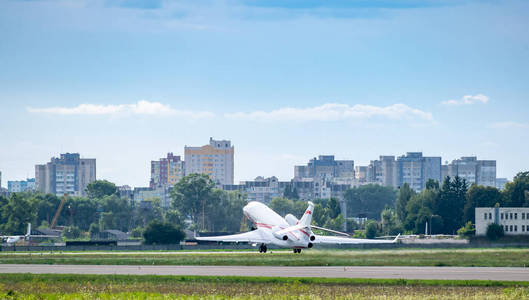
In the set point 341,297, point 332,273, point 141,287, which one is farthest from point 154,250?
point 341,297

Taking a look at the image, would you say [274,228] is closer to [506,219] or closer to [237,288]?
[237,288]

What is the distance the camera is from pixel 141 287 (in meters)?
64.5

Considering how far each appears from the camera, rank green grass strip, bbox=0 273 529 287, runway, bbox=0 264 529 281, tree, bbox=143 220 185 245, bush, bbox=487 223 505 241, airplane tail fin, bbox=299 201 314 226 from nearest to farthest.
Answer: green grass strip, bbox=0 273 529 287 < runway, bbox=0 264 529 281 < airplane tail fin, bbox=299 201 314 226 < bush, bbox=487 223 505 241 < tree, bbox=143 220 185 245

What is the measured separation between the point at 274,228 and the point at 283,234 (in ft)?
21.6

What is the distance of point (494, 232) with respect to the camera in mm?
145875

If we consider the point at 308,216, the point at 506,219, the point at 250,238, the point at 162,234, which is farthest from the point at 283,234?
the point at 506,219

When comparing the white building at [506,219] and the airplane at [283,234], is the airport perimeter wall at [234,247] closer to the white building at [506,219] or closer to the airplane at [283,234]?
the airplane at [283,234]

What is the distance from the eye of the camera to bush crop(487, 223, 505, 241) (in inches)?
5655

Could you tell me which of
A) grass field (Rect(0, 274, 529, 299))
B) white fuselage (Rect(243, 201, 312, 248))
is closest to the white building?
white fuselage (Rect(243, 201, 312, 248))

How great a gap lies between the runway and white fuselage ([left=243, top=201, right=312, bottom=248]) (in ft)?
56.4

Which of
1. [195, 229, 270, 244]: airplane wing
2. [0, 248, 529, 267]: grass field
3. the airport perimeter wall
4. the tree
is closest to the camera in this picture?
[0, 248, 529, 267]: grass field

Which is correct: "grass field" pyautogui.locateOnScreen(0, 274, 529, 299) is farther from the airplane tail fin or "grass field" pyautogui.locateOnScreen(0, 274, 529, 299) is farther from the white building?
the white building

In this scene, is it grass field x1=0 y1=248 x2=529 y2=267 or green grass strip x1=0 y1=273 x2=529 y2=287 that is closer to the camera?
green grass strip x1=0 y1=273 x2=529 y2=287

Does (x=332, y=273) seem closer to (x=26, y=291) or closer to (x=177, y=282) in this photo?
(x=177, y=282)
